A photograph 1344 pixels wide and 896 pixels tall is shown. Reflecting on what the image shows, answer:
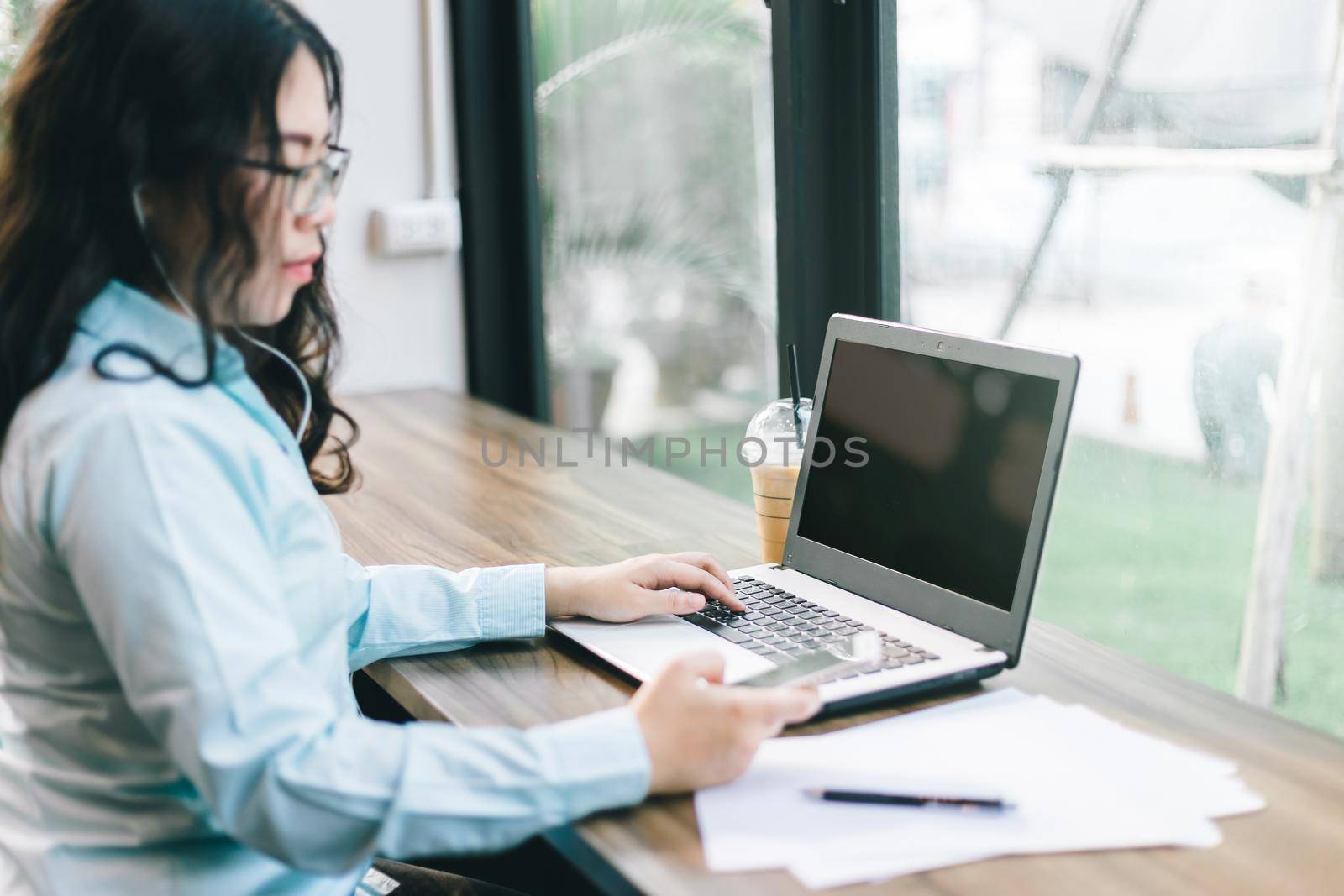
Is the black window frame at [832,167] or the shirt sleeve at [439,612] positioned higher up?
the black window frame at [832,167]

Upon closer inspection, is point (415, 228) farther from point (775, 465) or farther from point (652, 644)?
point (652, 644)

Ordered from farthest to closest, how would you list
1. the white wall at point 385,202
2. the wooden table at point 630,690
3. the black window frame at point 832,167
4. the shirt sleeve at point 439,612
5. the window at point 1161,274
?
the white wall at point 385,202 → the black window frame at point 832,167 → the window at point 1161,274 → the shirt sleeve at point 439,612 → the wooden table at point 630,690

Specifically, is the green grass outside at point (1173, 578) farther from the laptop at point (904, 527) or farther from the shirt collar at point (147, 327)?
the shirt collar at point (147, 327)

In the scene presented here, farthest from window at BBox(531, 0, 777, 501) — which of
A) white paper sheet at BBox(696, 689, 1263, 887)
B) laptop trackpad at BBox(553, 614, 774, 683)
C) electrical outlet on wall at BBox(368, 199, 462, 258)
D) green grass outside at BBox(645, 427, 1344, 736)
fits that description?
white paper sheet at BBox(696, 689, 1263, 887)

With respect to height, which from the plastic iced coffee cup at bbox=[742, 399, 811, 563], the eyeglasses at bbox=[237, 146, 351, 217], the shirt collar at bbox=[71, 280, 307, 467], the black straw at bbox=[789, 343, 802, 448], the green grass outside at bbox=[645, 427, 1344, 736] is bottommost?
the green grass outside at bbox=[645, 427, 1344, 736]

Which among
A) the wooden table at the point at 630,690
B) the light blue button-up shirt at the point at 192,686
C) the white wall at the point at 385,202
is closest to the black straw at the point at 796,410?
the wooden table at the point at 630,690

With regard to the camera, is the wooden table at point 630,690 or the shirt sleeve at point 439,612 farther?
the shirt sleeve at point 439,612

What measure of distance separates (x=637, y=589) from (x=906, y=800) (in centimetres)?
36

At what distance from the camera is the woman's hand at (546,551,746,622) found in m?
1.09

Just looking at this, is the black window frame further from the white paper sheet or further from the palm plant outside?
the white paper sheet

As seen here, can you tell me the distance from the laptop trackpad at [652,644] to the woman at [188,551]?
11 centimetres

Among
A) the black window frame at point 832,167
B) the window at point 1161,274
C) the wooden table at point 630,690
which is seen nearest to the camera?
the wooden table at point 630,690

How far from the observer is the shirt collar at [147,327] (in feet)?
2.64

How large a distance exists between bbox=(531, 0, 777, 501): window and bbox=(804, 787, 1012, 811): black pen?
4.07ft
